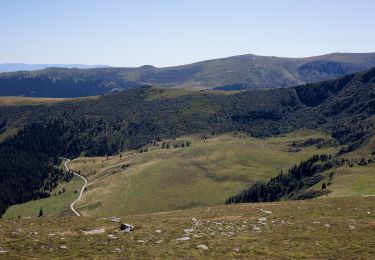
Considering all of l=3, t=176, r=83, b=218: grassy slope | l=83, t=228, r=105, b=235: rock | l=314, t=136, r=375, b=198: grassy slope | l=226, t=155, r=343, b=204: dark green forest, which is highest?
l=83, t=228, r=105, b=235: rock

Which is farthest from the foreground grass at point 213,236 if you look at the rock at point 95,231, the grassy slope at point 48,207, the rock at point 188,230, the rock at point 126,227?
the grassy slope at point 48,207

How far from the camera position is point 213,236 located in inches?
1650

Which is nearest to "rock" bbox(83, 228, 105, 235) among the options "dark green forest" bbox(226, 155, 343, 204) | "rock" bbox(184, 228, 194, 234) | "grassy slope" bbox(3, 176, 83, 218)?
"rock" bbox(184, 228, 194, 234)

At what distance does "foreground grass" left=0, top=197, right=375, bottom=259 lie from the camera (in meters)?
35.9

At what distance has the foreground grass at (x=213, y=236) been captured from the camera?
35906 mm

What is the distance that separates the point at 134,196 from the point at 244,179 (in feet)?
169

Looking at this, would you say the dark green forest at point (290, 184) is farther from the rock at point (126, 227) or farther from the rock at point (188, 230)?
the rock at point (126, 227)

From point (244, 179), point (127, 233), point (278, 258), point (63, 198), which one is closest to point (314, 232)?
point (278, 258)

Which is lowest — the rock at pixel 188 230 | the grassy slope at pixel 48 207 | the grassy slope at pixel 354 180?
the grassy slope at pixel 48 207

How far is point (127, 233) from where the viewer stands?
143 ft

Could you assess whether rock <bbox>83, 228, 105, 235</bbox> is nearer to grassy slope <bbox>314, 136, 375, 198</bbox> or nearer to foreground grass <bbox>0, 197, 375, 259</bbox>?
foreground grass <bbox>0, 197, 375, 259</bbox>

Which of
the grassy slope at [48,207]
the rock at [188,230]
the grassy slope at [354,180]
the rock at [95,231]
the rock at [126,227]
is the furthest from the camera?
the grassy slope at [48,207]

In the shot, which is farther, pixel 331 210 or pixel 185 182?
pixel 185 182

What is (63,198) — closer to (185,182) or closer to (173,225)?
(185,182)
